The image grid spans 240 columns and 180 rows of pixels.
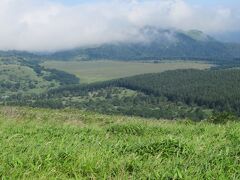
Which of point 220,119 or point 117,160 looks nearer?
point 117,160

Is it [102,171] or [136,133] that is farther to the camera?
[136,133]

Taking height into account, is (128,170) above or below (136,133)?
above

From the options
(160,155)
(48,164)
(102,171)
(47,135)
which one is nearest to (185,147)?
(160,155)

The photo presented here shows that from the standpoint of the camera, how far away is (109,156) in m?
10.4

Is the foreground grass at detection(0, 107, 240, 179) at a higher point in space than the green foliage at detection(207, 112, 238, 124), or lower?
higher

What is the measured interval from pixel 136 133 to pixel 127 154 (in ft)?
26.5

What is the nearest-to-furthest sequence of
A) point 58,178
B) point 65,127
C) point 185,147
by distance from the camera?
point 58,178, point 185,147, point 65,127

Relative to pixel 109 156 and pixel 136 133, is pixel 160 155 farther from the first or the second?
pixel 136 133

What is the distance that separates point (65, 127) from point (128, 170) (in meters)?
8.32

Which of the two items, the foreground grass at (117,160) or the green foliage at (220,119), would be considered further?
the green foliage at (220,119)

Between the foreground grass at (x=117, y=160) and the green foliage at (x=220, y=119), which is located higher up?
the foreground grass at (x=117, y=160)

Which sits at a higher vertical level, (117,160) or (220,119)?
(117,160)

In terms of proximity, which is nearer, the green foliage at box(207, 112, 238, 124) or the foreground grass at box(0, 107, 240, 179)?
the foreground grass at box(0, 107, 240, 179)

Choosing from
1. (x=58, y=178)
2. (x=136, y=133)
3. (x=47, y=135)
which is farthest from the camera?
(x=136, y=133)
